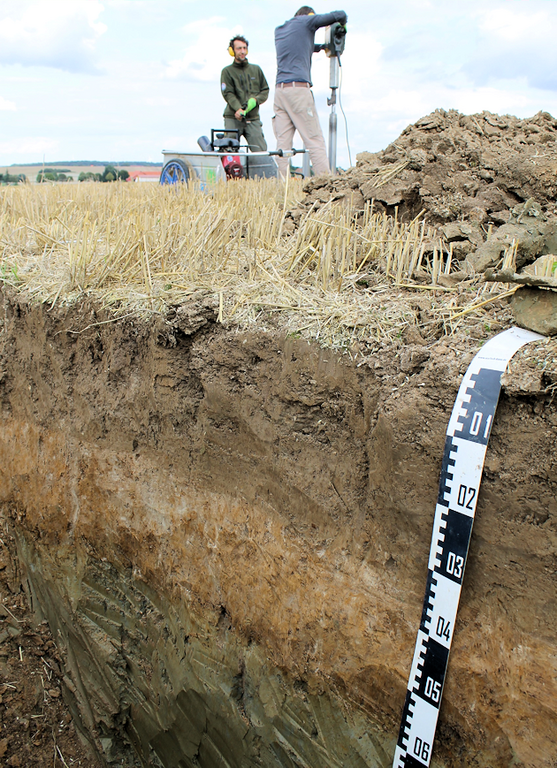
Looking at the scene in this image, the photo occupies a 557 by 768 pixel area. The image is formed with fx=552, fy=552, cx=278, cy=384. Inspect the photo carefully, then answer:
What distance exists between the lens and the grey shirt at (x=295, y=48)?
630 centimetres

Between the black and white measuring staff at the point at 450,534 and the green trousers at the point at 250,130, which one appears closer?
the black and white measuring staff at the point at 450,534

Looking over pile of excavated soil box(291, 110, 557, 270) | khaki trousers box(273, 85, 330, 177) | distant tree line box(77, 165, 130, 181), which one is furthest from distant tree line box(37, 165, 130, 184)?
pile of excavated soil box(291, 110, 557, 270)

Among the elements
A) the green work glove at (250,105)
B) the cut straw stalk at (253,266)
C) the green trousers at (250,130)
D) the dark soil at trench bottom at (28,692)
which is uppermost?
the green work glove at (250,105)

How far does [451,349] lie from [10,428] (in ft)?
8.96

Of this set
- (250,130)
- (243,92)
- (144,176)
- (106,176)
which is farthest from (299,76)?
(144,176)

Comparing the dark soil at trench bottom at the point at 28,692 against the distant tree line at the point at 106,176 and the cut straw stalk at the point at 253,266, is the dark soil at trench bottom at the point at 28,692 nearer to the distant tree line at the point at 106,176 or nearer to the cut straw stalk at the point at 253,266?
the cut straw stalk at the point at 253,266

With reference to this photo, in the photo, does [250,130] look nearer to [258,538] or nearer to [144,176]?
[144,176]

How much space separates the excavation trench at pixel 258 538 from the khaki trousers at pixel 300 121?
461 cm

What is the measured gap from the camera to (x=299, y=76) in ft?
20.8

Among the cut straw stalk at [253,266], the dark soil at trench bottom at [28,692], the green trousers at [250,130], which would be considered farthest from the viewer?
the green trousers at [250,130]

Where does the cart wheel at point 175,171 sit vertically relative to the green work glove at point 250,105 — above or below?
below

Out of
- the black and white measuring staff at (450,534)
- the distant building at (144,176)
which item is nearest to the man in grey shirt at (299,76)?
the distant building at (144,176)

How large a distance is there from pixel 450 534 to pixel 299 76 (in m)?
6.10

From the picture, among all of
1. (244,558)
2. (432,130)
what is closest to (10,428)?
(244,558)
